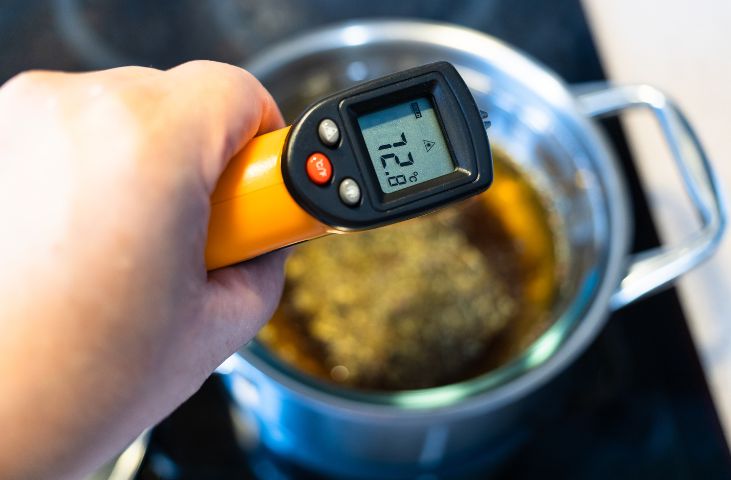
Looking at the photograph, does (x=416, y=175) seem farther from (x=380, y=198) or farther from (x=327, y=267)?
(x=327, y=267)

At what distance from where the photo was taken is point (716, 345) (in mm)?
665

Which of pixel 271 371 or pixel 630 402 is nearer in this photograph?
pixel 271 371

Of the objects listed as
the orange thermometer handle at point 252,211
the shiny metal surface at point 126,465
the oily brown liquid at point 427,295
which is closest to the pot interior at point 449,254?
the oily brown liquid at point 427,295

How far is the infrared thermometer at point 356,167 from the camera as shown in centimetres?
41

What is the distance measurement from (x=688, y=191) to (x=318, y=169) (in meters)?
0.37

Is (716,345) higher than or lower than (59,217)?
lower

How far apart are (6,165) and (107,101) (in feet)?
0.18

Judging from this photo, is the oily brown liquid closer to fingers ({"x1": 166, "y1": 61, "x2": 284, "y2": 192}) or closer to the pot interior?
the pot interior

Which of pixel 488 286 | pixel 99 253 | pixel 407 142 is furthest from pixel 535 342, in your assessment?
pixel 99 253

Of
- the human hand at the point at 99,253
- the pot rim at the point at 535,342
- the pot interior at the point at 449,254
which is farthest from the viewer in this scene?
the pot interior at the point at 449,254

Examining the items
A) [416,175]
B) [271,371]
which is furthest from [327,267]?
[416,175]

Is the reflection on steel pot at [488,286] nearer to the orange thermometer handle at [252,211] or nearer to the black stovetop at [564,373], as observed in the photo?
the black stovetop at [564,373]

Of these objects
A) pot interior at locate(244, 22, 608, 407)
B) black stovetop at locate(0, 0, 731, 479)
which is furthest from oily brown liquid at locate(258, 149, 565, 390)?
black stovetop at locate(0, 0, 731, 479)

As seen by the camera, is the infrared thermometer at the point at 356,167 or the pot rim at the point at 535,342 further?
the pot rim at the point at 535,342
